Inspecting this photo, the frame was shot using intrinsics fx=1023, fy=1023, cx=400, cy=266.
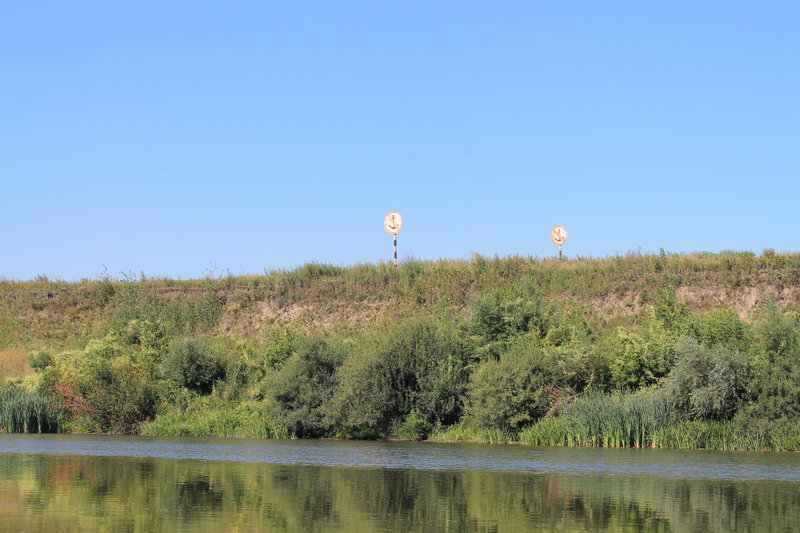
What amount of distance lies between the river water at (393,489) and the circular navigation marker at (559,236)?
34907 mm

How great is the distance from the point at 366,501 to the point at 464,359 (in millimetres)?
22371

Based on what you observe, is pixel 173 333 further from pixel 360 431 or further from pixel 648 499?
pixel 648 499

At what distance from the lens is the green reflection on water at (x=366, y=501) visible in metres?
19.5

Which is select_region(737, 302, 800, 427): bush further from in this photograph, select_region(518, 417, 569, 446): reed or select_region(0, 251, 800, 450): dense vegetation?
select_region(518, 417, 569, 446): reed

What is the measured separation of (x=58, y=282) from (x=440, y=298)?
32715 millimetres

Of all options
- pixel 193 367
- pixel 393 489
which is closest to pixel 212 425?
pixel 193 367

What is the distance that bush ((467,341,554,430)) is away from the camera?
133 feet

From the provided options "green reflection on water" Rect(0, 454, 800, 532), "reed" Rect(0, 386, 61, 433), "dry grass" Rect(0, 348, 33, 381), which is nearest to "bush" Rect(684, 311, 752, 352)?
"green reflection on water" Rect(0, 454, 800, 532)

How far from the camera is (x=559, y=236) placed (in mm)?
72312

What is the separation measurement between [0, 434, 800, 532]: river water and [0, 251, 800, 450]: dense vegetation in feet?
7.41

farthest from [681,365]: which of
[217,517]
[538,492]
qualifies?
[217,517]

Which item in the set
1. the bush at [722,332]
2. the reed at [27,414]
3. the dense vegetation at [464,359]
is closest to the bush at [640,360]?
the dense vegetation at [464,359]

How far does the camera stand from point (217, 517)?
20.2 metres

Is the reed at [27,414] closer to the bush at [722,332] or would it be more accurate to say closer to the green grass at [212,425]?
the green grass at [212,425]
